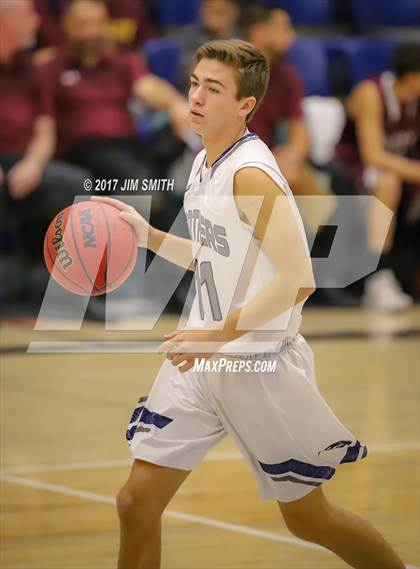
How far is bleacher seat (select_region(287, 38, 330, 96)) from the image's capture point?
9914 mm

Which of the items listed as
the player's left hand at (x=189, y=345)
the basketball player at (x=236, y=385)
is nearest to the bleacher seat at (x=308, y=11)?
the basketball player at (x=236, y=385)

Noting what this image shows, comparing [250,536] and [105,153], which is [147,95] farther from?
[250,536]

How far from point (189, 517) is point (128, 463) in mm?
827

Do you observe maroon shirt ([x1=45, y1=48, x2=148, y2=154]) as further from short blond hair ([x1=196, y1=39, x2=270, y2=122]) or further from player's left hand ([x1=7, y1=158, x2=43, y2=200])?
short blond hair ([x1=196, y1=39, x2=270, y2=122])

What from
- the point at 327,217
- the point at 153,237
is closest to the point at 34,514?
the point at 153,237

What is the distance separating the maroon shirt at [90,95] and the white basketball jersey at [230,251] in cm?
554

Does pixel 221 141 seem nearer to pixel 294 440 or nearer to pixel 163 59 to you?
pixel 294 440

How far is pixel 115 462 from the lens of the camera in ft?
17.1

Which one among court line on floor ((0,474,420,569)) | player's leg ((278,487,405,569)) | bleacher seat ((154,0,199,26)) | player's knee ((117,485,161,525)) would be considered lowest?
bleacher seat ((154,0,199,26))

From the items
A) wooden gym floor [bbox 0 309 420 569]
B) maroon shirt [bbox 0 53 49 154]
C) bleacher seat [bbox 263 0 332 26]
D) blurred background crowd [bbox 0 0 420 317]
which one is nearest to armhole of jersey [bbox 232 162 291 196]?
wooden gym floor [bbox 0 309 420 569]

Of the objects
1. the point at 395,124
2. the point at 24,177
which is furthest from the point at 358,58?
the point at 24,177

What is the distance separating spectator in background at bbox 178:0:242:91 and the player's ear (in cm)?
564

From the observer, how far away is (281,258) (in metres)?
3.11

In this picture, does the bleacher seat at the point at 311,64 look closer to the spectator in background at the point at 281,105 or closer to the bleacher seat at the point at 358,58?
the bleacher seat at the point at 358,58
